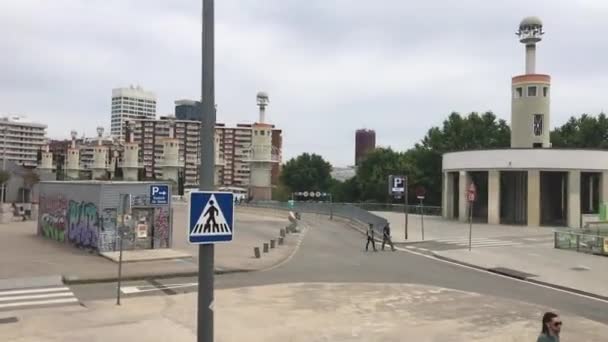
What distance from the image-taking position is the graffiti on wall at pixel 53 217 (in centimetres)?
3169

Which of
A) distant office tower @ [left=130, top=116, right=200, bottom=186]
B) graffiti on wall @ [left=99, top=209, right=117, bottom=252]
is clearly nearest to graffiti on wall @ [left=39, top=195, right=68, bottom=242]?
graffiti on wall @ [left=99, top=209, right=117, bottom=252]

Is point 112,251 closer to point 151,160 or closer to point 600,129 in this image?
point 600,129

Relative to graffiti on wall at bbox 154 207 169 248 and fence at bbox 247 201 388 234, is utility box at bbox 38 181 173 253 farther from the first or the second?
fence at bbox 247 201 388 234

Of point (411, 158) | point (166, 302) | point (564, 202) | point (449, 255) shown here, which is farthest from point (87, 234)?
point (411, 158)

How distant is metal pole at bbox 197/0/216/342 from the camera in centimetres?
680

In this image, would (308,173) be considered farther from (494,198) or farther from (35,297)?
(35,297)

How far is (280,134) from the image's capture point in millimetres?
171750

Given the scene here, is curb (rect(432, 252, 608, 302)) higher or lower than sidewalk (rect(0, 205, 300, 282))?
lower

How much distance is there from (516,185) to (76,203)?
3811 cm

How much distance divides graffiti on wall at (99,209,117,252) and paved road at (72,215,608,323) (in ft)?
25.4

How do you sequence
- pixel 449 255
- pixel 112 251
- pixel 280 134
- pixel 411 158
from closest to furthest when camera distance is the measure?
pixel 112 251
pixel 449 255
pixel 411 158
pixel 280 134

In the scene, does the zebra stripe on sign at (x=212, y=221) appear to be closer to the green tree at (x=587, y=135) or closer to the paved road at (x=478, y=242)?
the paved road at (x=478, y=242)

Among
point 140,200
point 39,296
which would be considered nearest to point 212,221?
point 39,296

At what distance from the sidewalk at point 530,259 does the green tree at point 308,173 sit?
79825 millimetres
